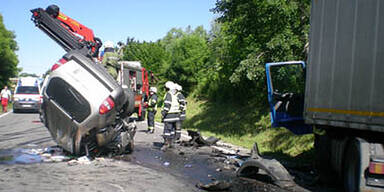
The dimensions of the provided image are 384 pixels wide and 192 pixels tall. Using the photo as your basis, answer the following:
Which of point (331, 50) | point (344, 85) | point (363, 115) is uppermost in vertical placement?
point (331, 50)

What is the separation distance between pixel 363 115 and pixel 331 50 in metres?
1.34

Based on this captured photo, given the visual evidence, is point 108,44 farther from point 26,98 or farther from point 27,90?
point 27,90

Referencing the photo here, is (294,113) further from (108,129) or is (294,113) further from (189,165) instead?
(108,129)

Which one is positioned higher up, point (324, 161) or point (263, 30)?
point (263, 30)

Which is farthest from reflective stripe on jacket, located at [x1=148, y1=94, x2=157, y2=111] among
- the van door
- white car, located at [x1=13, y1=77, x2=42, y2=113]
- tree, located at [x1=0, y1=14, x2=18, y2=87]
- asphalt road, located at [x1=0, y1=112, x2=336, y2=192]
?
tree, located at [x1=0, y1=14, x2=18, y2=87]

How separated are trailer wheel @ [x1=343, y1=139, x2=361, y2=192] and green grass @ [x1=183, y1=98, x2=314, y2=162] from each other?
3.15m

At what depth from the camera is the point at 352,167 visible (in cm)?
564

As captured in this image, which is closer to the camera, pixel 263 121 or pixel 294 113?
pixel 294 113

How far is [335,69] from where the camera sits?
6.02 meters

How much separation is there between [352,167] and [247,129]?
9.65 m

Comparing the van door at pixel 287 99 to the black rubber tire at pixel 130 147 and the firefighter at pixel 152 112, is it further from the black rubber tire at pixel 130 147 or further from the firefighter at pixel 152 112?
the firefighter at pixel 152 112

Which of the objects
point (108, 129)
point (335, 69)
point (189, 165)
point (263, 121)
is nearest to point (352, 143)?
point (335, 69)

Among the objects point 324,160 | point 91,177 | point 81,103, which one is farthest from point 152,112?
point 324,160

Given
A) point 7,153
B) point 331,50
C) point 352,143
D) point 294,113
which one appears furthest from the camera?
point 7,153
